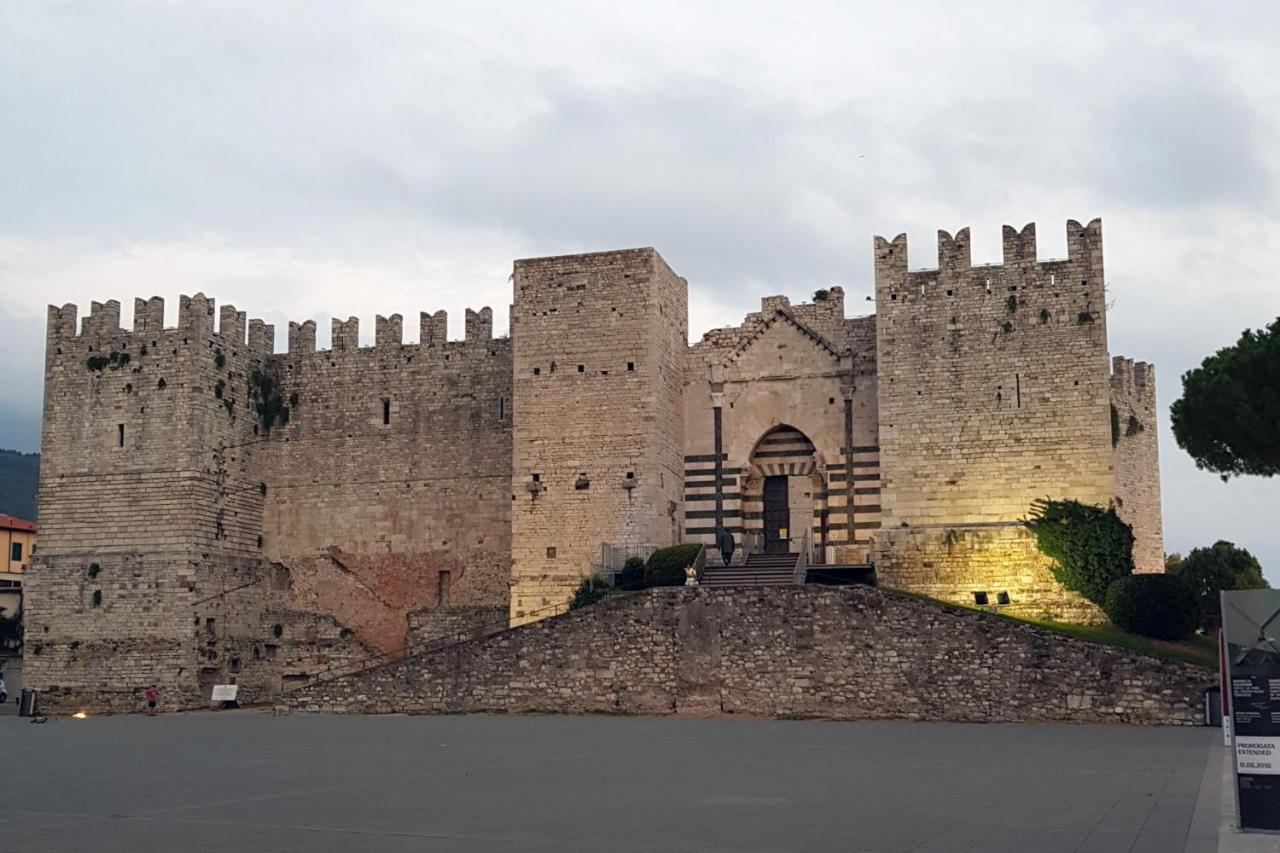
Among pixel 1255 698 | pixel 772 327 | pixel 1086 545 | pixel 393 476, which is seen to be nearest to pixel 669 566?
pixel 772 327

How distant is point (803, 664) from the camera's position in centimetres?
2517

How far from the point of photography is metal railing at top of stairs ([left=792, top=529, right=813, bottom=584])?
28.7 metres

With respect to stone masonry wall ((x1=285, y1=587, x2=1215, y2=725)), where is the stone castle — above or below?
above

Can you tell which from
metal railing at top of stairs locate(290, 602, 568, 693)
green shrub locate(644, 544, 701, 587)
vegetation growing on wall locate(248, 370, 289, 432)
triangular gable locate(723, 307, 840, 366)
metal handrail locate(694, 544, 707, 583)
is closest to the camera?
green shrub locate(644, 544, 701, 587)

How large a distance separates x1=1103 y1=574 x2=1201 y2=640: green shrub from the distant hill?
114387mm

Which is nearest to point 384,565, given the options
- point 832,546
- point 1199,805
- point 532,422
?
point 532,422

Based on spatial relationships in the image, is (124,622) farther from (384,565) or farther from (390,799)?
(390,799)

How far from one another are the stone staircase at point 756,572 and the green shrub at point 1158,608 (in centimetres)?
639

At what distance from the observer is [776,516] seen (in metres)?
32.8

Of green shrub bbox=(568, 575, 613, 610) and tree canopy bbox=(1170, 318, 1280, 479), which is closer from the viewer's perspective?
tree canopy bbox=(1170, 318, 1280, 479)

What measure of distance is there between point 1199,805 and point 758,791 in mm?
3795

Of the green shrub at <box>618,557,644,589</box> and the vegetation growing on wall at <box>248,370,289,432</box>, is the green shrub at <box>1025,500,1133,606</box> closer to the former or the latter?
the green shrub at <box>618,557,644,589</box>

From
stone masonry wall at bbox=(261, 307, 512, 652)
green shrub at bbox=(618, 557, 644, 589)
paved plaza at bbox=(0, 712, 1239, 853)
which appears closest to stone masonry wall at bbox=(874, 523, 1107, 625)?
green shrub at bbox=(618, 557, 644, 589)

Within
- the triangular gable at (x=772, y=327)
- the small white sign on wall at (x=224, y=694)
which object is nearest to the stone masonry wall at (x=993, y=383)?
the triangular gable at (x=772, y=327)
